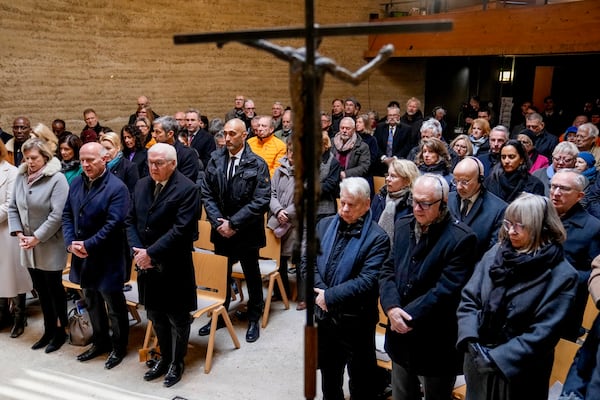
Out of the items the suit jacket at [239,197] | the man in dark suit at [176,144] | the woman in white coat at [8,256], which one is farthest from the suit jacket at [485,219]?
the woman in white coat at [8,256]

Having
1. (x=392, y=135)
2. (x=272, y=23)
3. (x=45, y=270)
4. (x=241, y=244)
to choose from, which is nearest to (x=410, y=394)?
(x=241, y=244)

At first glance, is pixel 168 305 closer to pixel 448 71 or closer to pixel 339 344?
pixel 339 344

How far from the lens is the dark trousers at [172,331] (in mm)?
3855

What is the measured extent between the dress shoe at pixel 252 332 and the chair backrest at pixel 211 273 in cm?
50

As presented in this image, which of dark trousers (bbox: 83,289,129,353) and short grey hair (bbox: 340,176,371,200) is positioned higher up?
short grey hair (bbox: 340,176,371,200)

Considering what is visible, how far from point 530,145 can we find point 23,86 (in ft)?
22.6

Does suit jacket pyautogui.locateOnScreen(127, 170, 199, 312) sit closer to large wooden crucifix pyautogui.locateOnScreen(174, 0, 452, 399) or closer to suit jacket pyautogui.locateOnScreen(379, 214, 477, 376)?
suit jacket pyautogui.locateOnScreen(379, 214, 477, 376)

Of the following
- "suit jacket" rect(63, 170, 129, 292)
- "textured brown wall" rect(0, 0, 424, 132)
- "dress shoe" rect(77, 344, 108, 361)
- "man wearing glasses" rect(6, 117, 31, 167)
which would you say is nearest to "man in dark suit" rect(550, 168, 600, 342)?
"suit jacket" rect(63, 170, 129, 292)

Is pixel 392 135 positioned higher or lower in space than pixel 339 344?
higher

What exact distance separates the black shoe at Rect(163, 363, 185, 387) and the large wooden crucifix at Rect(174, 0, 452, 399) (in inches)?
112

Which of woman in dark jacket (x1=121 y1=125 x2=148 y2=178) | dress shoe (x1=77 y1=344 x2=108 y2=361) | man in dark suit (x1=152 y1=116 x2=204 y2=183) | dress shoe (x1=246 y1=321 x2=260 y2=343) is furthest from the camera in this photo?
woman in dark jacket (x1=121 y1=125 x2=148 y2=178)

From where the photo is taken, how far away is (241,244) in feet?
14.7

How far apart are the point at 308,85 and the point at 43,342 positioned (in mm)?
4038

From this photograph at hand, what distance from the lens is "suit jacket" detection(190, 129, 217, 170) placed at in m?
6.84
